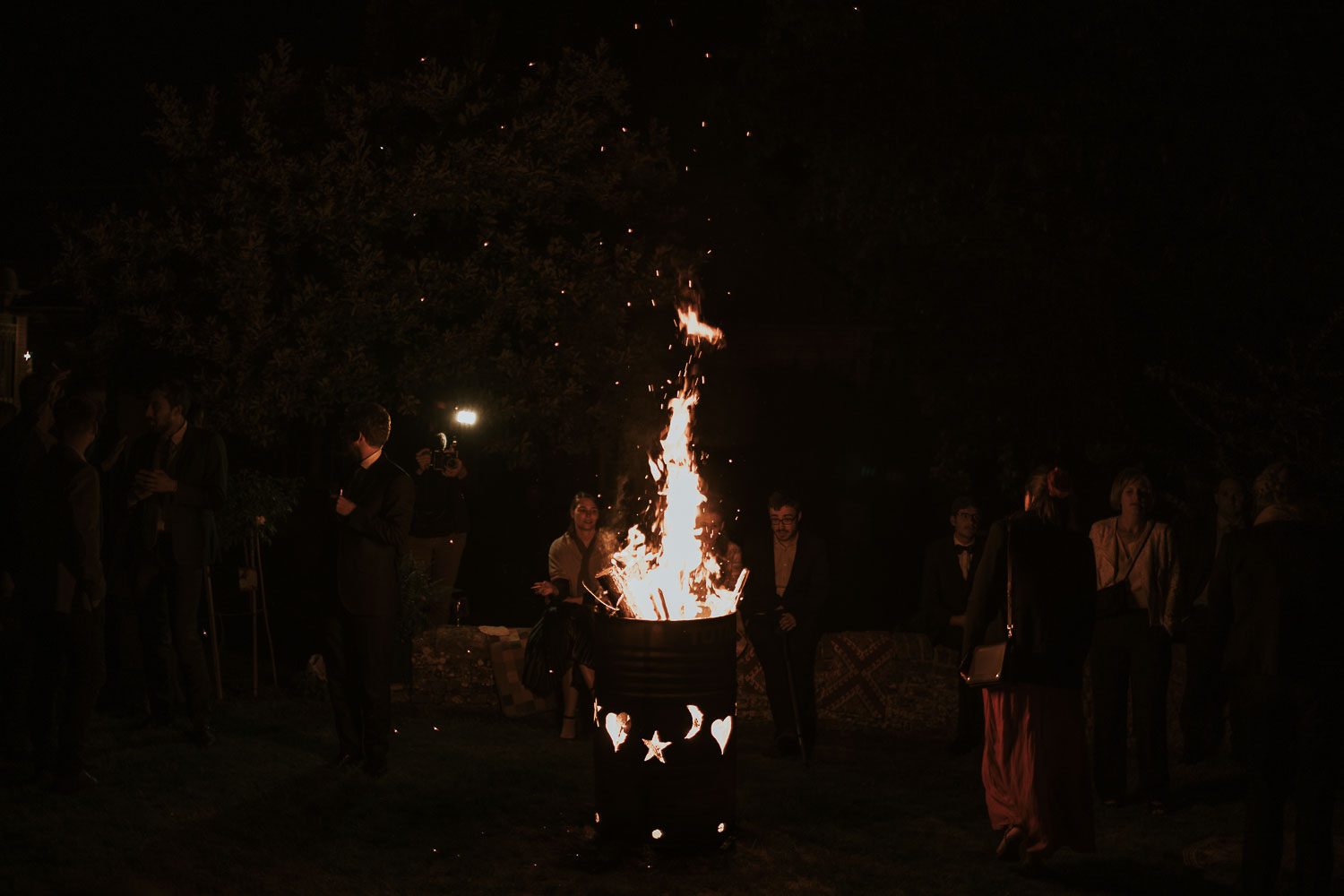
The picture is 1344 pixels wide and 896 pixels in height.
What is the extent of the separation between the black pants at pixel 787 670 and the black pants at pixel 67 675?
13.6ft

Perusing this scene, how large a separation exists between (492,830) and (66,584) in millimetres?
2604

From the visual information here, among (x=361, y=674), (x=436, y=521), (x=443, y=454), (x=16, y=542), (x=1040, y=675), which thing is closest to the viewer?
(x=1040, y=675)

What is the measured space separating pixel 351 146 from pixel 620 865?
925cm

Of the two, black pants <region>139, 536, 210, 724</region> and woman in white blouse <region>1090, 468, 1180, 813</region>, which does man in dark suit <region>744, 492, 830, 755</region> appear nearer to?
woman in white blouse <region>1090, 468, 1180, 813</region>

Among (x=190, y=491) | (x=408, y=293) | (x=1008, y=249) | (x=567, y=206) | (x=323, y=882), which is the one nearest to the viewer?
(x=323, y=882)

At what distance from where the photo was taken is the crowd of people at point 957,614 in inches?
220

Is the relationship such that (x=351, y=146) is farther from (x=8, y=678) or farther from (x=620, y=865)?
(x=620, y=865)

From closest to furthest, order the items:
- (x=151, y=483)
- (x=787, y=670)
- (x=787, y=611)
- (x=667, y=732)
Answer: (x=667, y=732) < (x=151, y=483) < (x=787, y=670) < (x=787, y=611)

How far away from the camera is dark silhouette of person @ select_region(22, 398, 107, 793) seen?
21.9 ft

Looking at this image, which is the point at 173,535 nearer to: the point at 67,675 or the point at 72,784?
the point at 67,675

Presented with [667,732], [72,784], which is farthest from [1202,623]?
[72,784]

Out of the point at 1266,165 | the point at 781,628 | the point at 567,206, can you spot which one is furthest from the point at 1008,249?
the point at 781,628

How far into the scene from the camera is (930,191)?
55.0 ft

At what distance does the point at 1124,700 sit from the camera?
24.4 feet
